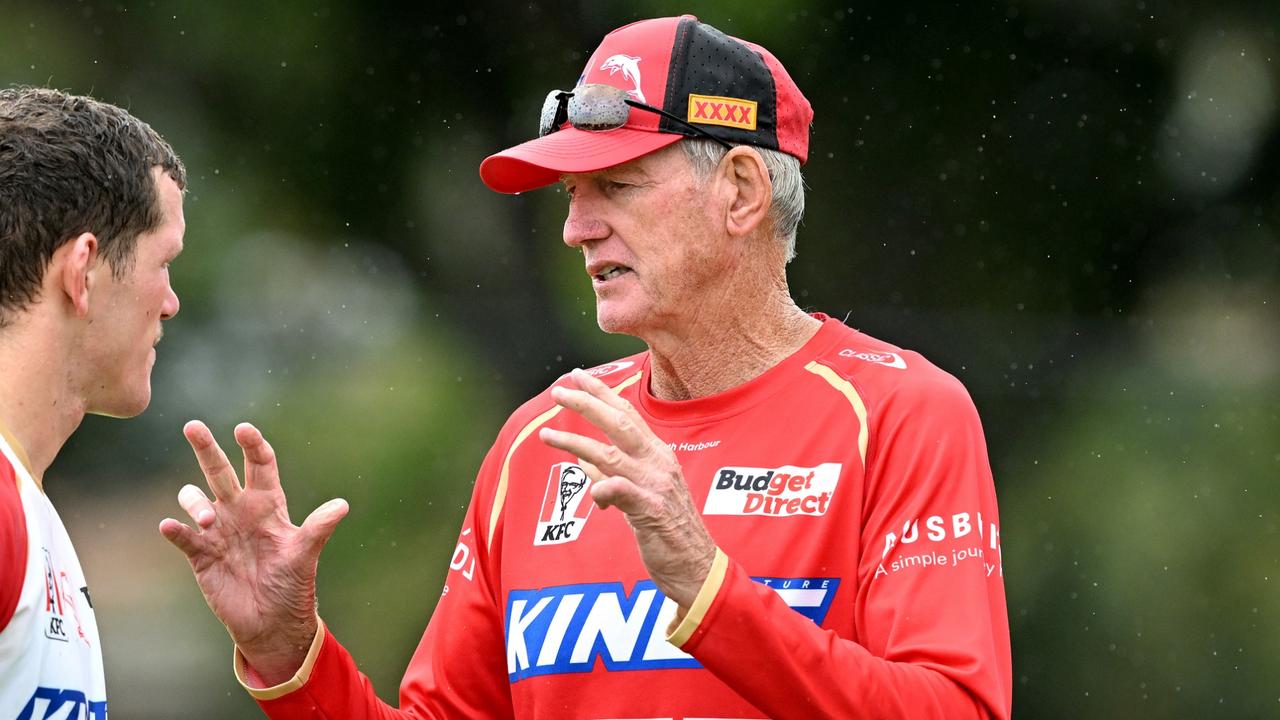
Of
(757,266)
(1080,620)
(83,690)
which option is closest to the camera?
(83,690)

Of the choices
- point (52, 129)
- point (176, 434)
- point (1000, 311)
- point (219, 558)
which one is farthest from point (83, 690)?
point (1000, 311)

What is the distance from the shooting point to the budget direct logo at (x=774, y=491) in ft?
9.97

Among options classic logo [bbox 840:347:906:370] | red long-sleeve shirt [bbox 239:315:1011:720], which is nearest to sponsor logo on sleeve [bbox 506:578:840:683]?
red long-sleeve shirt [bbox 239:315:1011:720]

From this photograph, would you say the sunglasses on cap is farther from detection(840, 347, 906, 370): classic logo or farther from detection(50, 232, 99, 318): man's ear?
detection(50, 232, 99, 318): man's ear

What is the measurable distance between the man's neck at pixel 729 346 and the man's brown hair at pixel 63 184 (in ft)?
3.42

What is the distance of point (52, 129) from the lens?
2789 millimetres

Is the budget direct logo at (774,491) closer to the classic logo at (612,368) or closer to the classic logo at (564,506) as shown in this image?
the classic logo at (564,506)

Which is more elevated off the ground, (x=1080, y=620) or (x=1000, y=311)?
(x=1000, y=311)

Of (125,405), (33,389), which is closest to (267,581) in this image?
A: (125,405)

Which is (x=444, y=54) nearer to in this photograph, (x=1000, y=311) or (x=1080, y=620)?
(x=1000, y=311)

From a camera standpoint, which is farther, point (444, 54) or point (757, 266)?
point (444, 54)

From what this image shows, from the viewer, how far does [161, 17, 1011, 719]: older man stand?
107 inches

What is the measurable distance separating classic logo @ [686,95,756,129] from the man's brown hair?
1034 millimetres

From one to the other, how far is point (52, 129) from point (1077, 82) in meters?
6.15
